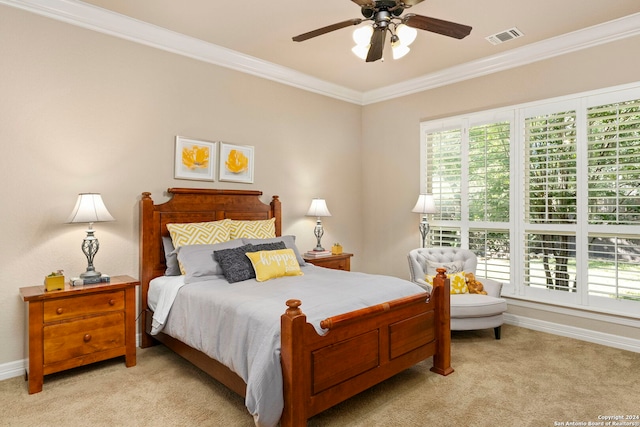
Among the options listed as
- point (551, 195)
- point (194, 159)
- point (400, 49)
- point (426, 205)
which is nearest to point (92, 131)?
point (194, 159)

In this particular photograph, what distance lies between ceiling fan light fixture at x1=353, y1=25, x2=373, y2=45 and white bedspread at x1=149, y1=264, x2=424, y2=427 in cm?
177

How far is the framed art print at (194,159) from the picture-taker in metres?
3.85

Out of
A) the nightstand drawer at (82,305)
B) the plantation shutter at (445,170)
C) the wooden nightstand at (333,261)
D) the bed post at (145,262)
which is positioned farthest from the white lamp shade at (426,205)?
the nightstand drawer at (82,305)

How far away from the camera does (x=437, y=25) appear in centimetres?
248

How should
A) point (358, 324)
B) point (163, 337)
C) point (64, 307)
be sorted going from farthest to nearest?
1. point (163, 337)
2. point (64, 307)
3. point (358, 324)

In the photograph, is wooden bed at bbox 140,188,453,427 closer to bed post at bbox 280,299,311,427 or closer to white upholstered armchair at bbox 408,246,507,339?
bed post at bbox 280,299,311,427

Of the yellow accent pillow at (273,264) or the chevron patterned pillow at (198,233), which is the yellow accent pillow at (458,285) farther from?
the chevron patterned pillow at (198,233)

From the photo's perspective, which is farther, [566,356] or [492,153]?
[492,153]

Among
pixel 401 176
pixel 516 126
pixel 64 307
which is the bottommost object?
pixel 64 307

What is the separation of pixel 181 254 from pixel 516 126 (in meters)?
3.63

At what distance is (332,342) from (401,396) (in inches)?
31.1

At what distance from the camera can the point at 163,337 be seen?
3.34 metres

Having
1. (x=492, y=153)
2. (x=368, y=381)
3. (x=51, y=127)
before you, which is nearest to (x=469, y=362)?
(x=368, y=381)

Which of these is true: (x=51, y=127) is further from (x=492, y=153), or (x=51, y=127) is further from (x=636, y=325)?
(x=636, y=325)
